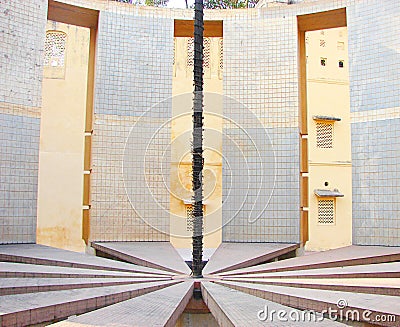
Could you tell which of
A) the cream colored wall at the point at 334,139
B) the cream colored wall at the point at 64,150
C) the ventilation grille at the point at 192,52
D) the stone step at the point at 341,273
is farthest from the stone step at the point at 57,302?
the cream colored wall at the point at 334,139

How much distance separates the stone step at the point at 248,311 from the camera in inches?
107

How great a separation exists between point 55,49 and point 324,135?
6.67 meters

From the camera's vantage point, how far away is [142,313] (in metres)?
2.90

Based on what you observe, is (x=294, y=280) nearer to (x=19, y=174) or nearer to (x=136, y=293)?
(x=136, y=293)

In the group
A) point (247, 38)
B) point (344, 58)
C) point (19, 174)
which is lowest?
point (19, 174)

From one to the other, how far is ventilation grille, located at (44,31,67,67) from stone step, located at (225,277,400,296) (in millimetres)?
7669

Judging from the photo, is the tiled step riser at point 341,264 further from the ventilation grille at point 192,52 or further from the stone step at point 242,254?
the ventilation grille at point 192,52

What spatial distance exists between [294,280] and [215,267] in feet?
3.03

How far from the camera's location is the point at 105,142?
645 centimetres

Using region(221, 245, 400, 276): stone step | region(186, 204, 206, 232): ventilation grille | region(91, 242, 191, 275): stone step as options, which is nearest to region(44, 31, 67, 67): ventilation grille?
region(186, 204, 206, 232): ventilation grille

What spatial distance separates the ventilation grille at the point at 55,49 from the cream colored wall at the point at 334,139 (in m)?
5.91

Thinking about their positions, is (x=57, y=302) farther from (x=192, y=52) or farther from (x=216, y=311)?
(x=192, y=52)

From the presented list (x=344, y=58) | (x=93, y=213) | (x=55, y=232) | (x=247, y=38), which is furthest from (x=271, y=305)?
(x=344, y=58)

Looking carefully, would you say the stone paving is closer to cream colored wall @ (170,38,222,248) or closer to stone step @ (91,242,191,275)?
stone step @ (91,242,191,275)
